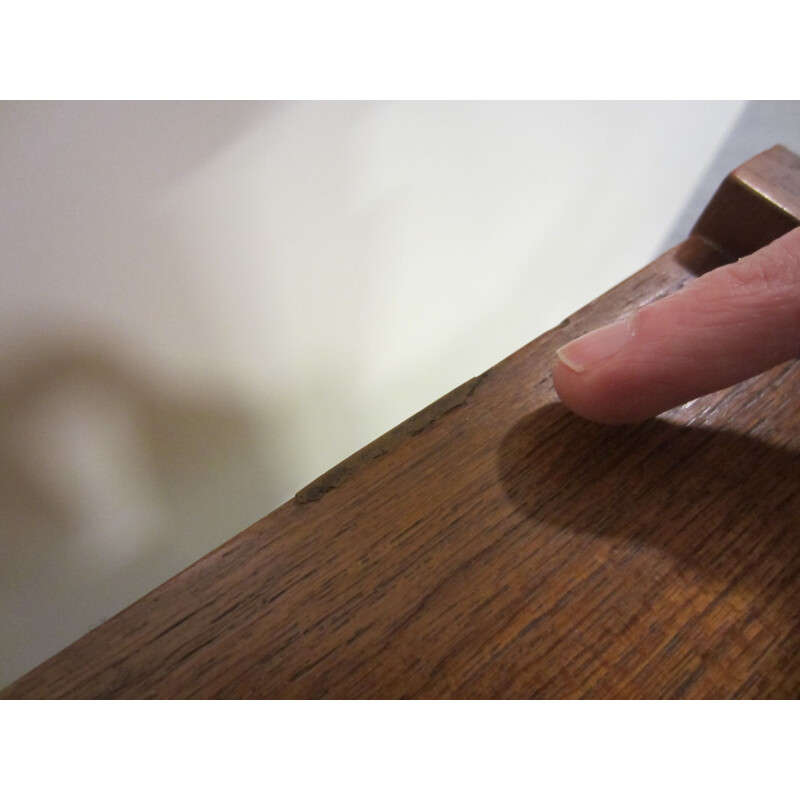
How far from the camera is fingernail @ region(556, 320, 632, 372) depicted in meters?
0.33

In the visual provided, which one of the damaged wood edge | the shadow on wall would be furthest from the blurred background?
the damaged wood edge

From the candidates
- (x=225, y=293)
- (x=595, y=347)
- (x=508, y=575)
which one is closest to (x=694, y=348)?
(x=595, y=347)

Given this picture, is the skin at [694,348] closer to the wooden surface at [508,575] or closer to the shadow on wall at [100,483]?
the wooden surface at [508,575]

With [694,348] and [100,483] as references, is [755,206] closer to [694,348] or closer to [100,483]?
[694,348]

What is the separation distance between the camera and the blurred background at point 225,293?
0.52 meters

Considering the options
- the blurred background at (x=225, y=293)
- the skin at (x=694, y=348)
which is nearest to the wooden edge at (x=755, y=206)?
the skin at (x=694, y=348)

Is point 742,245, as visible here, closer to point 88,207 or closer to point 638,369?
point 638,369

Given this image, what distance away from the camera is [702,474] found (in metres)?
0.32

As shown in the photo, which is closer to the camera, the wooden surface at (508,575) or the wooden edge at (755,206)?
the wooden surface at (508,575)

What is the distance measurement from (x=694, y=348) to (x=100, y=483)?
0.53 meters

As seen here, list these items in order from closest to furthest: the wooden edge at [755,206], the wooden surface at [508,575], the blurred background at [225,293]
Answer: the wooden surface at [508,575]
the wooden edge at [755,206]
the blurred background at [225,293]

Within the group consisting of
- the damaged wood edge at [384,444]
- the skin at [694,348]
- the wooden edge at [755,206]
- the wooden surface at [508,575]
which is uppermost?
the wooden edge at [755,206]

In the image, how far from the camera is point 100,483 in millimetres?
596

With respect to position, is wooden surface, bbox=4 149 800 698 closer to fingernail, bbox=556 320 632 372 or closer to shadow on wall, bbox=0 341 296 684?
fingernail, bbox=556 320 632 372
